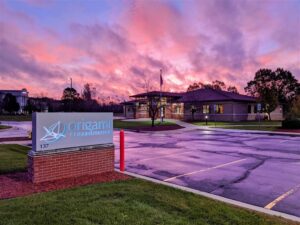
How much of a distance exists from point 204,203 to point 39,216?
2991mm

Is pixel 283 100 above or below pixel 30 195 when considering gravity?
above

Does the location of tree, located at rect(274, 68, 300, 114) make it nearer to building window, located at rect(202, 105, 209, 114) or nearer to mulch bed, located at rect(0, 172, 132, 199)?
building window, located at rect(202, 105, 209, 114)

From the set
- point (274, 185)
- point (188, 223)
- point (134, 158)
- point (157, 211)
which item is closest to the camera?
point (188, 223)

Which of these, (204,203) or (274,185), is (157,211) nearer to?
(204,203)

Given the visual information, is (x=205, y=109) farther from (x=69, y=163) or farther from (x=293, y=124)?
(x=69, y=163)

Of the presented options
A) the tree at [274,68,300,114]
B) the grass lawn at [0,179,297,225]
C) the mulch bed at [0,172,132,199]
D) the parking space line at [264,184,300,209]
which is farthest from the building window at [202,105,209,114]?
the grass lawn at [0,179,297,225]

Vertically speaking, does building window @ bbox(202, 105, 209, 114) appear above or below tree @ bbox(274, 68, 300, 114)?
below

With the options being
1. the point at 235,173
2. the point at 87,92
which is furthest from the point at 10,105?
the point at 235,173

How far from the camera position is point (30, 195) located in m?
5.73

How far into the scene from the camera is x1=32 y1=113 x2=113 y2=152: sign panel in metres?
6.93

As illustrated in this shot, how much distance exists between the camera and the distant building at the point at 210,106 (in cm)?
4547

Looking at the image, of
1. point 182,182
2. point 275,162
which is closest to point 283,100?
point 275,162

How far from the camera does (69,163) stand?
7375 millimetres

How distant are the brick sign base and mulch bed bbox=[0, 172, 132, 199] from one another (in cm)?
19
